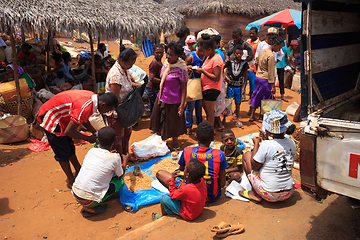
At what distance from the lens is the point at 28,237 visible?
3.09m

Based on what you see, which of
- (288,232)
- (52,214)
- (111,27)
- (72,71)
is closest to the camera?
(288,232)

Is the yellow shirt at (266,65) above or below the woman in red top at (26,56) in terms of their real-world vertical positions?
below

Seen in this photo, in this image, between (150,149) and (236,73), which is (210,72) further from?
(150,149)

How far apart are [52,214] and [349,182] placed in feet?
11.1

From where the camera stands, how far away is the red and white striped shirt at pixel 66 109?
3396 mm

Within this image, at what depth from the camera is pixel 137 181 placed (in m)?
4.19

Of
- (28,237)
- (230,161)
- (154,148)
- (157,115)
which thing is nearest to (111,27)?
(157,115)

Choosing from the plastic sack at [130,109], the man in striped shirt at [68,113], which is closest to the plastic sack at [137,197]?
the man in striped shirt at [68,113]

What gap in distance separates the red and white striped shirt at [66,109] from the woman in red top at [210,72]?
235 centimetres

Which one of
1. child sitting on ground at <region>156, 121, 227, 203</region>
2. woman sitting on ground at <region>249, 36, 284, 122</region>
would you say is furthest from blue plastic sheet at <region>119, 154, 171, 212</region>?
woman sitting on ground at <region>249, 36, 284, 122</region>

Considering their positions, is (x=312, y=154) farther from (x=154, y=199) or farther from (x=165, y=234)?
(x=154, y=199)

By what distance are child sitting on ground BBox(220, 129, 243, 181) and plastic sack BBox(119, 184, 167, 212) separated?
3.54ft

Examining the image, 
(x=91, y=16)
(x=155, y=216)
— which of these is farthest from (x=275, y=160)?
(x=91, y=16)

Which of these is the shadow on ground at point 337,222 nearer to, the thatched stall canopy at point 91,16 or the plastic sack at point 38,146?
the plastic sack at point 38,146
